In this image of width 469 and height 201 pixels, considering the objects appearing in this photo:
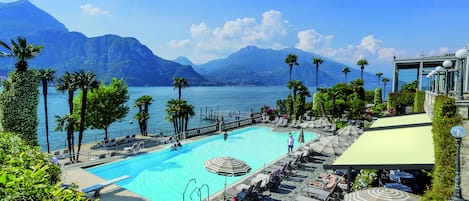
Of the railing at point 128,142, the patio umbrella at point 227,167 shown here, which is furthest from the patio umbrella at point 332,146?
the railing at point 128,142

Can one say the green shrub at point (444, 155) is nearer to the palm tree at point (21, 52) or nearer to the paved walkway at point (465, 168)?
the paved walkway at point (465, 168)

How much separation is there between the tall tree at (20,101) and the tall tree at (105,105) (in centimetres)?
1455

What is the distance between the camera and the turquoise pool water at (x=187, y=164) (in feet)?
43.2

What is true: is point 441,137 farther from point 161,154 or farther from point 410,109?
point 410,109

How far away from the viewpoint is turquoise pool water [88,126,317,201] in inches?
519

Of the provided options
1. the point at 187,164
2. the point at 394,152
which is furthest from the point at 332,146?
the point at 187,164

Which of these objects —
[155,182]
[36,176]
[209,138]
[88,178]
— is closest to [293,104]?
[209,138]

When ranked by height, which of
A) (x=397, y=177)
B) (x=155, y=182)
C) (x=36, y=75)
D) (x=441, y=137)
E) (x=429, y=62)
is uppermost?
(x=429, y=62)

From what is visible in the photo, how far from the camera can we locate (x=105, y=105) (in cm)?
2766

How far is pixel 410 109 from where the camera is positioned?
25281 mm

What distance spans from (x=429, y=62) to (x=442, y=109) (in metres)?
25.3

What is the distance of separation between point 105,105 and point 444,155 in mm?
28255

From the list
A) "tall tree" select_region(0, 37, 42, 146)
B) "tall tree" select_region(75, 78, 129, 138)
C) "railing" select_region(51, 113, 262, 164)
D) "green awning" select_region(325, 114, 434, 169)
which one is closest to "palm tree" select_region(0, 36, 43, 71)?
"tall tree" select_region(0, 37, 42, 146)

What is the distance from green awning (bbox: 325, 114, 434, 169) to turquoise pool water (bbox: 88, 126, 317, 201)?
6.53 m
